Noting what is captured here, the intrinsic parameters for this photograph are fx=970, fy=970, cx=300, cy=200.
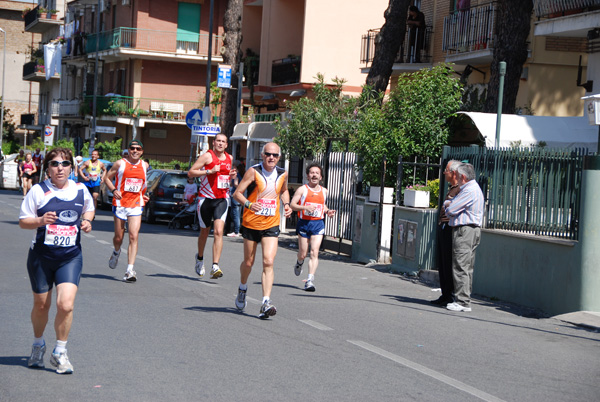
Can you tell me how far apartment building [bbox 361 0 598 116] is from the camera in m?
25.1

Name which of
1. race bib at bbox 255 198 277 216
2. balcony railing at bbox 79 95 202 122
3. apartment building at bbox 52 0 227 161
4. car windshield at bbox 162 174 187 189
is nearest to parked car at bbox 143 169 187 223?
car windshield at bbox 162 174 187 189

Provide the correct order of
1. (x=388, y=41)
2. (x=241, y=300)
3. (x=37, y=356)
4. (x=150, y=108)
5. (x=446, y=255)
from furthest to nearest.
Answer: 1. (x=150, y=108)
2. (x=388, y=41)
3. (x=446, y=255)
4. (x=241, y=300)
5. (x=37, y=356)

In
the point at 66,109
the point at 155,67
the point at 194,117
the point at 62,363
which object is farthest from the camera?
the point at 66,109

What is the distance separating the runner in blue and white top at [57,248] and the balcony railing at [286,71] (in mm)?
30997

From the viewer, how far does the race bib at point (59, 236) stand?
7168 mm

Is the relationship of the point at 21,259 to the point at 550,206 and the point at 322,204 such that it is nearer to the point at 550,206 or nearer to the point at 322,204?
the point at 322,204

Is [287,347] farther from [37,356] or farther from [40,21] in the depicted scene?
[40,21]

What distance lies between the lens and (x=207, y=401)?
21.4ft

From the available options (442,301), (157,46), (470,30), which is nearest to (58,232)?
(442,301)

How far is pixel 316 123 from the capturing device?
24.7 metres

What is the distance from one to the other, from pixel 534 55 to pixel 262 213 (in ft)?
54.2

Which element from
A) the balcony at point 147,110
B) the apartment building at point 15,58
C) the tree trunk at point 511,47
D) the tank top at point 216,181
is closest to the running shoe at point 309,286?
the tank top at point 216,181

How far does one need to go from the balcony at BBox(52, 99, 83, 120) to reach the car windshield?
35.2 metres

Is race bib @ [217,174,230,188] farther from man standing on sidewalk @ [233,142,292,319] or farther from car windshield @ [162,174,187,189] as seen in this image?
car windshield @ [162,174,187,189]
